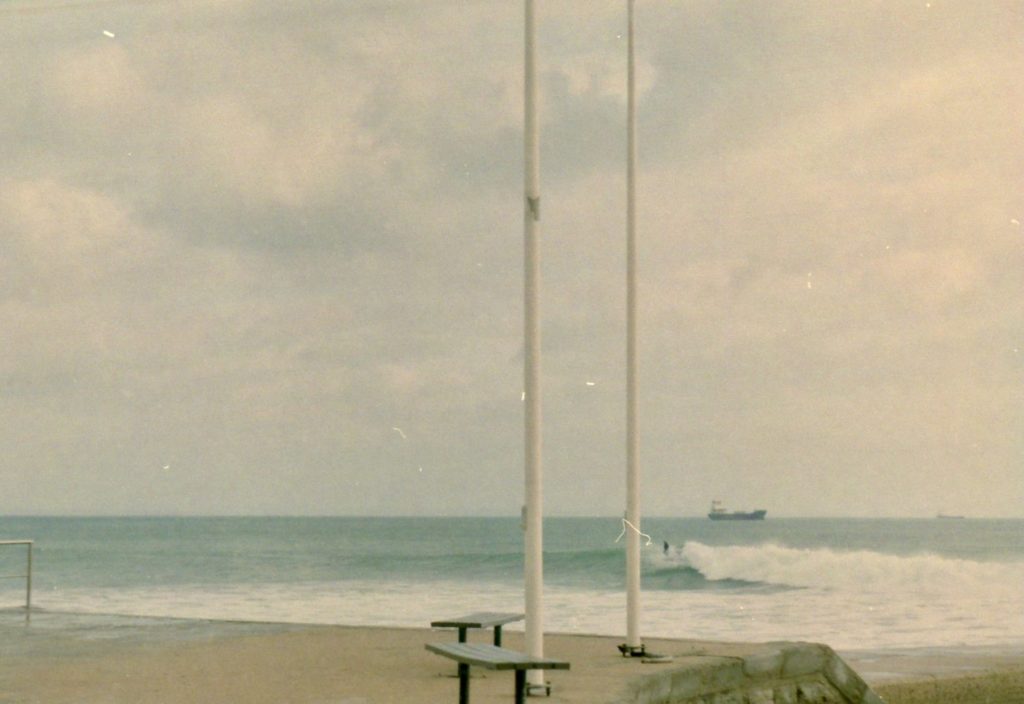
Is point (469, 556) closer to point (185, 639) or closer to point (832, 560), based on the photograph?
point (832, 560)

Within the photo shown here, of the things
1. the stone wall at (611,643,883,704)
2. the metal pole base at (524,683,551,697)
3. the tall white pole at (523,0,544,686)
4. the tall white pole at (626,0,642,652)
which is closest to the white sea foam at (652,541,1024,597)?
the stone wall at (611,643,883,704)

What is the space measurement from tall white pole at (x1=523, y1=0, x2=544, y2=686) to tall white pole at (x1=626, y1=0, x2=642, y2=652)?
192 cm

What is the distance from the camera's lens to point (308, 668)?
10289 millimetres

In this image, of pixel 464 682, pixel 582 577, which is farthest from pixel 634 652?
pixel 582 577

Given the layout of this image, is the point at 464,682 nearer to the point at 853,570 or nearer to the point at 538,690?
the point at 538,690

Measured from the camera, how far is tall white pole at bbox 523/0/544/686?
26.8 ft

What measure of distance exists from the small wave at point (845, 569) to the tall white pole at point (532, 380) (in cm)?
4371

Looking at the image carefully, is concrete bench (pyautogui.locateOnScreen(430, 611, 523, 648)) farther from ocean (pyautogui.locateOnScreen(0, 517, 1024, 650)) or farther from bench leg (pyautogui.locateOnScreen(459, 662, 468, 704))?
ocean (pyautogui.locateOnScreen(0, 517, 1024, 650))

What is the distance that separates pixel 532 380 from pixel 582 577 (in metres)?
41.6

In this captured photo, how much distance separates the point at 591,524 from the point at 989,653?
84.5 meters

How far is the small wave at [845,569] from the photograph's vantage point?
5409 centimetres

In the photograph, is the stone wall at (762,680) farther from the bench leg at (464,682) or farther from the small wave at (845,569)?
the small wave at (845,569)

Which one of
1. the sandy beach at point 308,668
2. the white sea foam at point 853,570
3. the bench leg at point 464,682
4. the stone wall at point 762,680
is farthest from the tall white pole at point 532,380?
the white sea foam at point 853,570

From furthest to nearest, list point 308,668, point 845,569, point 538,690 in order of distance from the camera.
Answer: point 845,569, point 308,668, point 538,690
